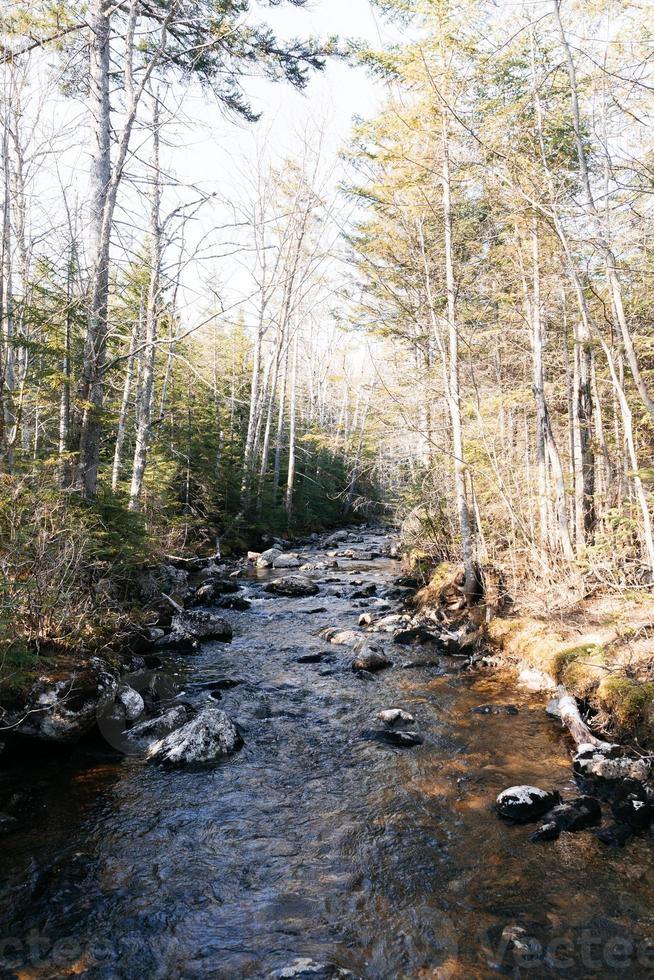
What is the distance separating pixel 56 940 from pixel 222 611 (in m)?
7.80

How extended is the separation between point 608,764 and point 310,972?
10.7ft

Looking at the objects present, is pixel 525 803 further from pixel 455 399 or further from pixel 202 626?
pixel 455 399

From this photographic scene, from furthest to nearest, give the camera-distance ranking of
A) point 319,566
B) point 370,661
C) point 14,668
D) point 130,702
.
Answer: point 319,566 → point 370,661 → point 130,702 → point 14,668

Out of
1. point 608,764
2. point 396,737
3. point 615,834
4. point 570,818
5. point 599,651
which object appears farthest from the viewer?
point 396,737

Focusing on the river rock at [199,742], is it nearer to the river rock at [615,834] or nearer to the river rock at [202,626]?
the river rock at [202,626]

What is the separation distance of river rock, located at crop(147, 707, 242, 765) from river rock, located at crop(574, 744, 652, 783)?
3367 mm

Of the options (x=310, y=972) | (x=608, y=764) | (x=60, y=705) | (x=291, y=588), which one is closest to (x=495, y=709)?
(x=608, y=764)

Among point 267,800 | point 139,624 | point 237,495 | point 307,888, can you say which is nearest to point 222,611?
point 139,624

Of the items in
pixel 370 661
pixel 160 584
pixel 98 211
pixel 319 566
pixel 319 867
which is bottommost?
pixel 319 867

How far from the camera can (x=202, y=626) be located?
9.08 m

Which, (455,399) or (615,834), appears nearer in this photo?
(615,834)

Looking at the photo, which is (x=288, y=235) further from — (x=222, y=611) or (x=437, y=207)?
(x=222, y=611)

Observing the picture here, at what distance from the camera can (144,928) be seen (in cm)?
321

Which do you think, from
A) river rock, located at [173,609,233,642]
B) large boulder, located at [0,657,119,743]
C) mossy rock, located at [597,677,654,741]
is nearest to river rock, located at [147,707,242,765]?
large boulder, located at [0,657,119,743]
